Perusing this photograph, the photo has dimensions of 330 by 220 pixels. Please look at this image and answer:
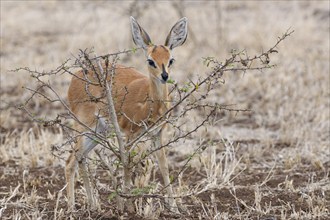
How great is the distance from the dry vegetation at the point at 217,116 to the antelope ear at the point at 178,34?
2.53 feet

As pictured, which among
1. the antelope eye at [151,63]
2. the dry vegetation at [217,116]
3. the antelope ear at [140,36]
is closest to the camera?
the antelope eye at [151,63]

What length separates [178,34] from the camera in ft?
21.2

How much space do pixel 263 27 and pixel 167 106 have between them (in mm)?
8972

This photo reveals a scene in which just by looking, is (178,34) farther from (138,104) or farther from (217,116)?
(217,116)

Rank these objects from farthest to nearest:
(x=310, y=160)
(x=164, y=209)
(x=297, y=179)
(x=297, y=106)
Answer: (x=297, y=106) < (x=310, y=160) < (x=297, y=179) < (x=164, y=209)

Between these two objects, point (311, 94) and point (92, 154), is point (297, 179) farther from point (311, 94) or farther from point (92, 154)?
point (311, 94)

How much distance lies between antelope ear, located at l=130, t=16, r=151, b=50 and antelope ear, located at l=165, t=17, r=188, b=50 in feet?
0.59

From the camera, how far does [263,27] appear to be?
49.4ft

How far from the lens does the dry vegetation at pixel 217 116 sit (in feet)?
21.7

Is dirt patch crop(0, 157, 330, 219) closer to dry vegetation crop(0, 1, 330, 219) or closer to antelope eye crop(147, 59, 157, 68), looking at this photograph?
dry vegetation crop(0, 1, 330, 219)

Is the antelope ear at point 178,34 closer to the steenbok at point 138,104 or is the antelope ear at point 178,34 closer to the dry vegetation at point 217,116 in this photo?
the steenbok at point 138,104

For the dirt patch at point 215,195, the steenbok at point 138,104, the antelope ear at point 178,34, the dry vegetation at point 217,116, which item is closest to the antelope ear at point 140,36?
the steenbok at point 138,104

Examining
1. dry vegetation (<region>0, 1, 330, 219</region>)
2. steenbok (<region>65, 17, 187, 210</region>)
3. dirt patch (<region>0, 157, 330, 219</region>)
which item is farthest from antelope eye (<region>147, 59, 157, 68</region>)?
dirt patch (<region>0, 157, 330, 219</region>)

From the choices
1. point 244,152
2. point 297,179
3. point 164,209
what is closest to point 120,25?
point 244,152
